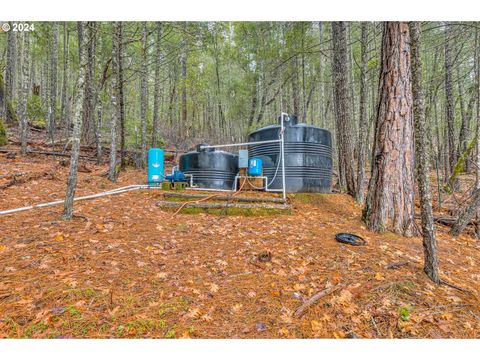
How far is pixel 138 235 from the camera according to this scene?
3.81 m

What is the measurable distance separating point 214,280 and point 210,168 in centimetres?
449

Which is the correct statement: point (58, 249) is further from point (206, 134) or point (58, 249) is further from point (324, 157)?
point (206, 134)

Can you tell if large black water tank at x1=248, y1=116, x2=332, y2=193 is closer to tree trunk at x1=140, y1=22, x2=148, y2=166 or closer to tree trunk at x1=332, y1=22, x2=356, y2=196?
tree trunk at x1=332, y1=22, x2=356, y2=196

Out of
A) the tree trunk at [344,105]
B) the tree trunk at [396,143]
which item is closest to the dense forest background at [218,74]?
the tree trunk at [344,105]

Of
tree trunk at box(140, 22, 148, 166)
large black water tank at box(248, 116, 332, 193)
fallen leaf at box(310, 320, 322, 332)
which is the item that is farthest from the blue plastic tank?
tree trunk at box(140, 22, 148, 166)

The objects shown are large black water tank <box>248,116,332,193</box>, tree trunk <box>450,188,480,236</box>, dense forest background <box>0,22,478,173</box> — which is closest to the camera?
tree trunk <box>450,188,480,236</box>

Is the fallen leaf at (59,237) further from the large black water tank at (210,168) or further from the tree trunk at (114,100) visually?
the tree trunk at (114,100)

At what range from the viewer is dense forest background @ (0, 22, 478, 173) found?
29.9 feet

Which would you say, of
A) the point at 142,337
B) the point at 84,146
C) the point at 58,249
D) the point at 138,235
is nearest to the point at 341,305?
the point at 142,337

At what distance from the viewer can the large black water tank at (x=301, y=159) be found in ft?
22.0

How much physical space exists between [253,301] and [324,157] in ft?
17.5

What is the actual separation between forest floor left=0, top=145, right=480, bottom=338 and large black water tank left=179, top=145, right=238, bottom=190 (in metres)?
2.40

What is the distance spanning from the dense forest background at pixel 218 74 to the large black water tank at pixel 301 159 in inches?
62.5

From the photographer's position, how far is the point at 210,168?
708 centimetres
